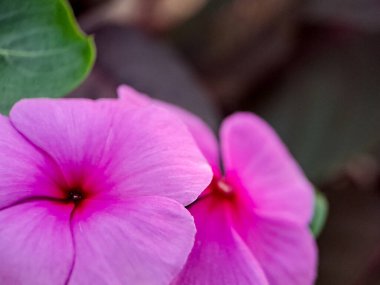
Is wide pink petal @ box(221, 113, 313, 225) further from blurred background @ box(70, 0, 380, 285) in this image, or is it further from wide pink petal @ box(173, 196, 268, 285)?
blurred background @ box(70, 0, 380, 285)

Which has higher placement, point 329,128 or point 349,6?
point 349,6

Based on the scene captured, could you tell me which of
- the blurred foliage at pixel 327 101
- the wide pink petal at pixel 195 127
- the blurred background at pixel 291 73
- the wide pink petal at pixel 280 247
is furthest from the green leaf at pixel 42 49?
the blurred foliage at pixel 327 101

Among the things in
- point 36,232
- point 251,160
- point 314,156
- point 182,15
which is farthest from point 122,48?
point 36,232

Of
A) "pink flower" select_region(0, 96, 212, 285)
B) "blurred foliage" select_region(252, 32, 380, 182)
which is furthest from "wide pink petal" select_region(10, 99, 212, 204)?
"blurred foliage" select_region(252, 32, 380, 182)

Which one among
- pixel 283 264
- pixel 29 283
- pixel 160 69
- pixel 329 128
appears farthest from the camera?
pixel 329 128

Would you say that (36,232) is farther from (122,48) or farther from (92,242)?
Result: (122,48)

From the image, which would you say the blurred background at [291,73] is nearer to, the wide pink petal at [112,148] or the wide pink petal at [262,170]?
the wide pink petal at [262,170]
